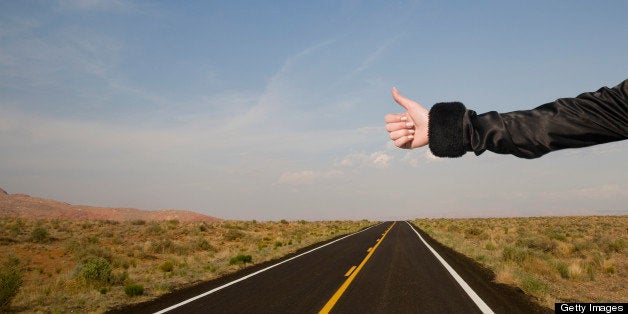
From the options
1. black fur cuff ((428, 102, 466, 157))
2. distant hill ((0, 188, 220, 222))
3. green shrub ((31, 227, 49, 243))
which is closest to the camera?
black fur cuff ((428, 102, 466, 157))

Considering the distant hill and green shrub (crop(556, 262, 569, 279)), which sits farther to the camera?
the distant hill

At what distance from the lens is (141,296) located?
37.0ft

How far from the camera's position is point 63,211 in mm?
96688

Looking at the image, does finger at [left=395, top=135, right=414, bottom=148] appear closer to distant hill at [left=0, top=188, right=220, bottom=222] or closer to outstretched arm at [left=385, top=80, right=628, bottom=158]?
outstretched arm at [left=385, top=80, right=628, bottom=158]

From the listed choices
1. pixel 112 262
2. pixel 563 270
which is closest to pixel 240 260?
pixel 112 262

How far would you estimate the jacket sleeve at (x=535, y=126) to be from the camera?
1.55 m

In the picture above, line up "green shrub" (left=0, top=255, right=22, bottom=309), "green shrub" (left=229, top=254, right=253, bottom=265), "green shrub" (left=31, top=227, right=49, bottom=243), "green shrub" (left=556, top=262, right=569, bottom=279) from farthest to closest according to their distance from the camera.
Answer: "green shrub" (left=31, top=227, right=49, bottom=243), "green shrub" (left=229, top=254, right=253, bottom=265), "green shrub" (left=556, top=262, right=569, bottom=279), "green shrub" (left=0, top=255, right=22, bottom=309)

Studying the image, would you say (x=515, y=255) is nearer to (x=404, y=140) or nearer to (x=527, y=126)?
(x=404, y=140)

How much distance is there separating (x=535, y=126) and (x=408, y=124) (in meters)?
0.58

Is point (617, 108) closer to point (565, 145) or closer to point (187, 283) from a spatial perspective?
point (565, 145)

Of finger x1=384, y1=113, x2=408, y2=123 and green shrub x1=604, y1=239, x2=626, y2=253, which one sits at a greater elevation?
finger x1=384, y1=113, x2=408, y2=123

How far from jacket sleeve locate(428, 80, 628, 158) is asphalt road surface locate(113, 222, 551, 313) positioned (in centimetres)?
713

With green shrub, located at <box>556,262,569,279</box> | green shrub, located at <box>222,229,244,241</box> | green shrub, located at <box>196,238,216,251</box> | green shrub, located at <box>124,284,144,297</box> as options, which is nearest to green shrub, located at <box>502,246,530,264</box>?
green shrub, located at <box>556,262,569,279</box>

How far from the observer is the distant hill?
9088 centimetres
